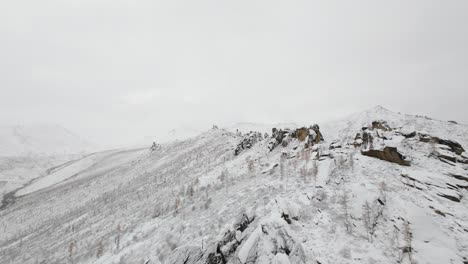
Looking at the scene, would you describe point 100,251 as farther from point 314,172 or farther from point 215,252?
point 314,172

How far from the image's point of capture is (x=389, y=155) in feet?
36.3

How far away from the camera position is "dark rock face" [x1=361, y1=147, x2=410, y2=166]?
10582mm

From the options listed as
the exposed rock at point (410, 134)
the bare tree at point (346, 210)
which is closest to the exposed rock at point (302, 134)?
the exposed rock at point (410, 134)

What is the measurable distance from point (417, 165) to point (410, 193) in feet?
9.58

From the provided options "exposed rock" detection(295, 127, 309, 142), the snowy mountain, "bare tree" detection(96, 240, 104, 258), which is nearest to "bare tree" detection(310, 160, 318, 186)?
the snowy mountain

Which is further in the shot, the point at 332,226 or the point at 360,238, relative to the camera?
the point at 332,226

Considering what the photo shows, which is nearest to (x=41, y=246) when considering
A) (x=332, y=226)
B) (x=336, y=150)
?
(x=332, y=226)

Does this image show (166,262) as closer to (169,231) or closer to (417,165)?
(169,231)

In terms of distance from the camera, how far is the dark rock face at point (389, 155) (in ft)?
34.7

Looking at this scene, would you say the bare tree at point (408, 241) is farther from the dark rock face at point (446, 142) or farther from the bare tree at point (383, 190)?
the dark rock face at point (446, 142)

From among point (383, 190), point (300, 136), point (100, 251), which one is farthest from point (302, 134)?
point (100, 251)

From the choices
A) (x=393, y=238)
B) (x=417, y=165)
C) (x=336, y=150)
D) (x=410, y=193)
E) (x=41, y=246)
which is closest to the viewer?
(x=393, y=238)

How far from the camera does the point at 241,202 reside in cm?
991

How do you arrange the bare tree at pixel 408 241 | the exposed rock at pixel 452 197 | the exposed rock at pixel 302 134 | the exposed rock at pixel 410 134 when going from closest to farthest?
the bare tree at pixel 408 241 < the exposed rock at pixel 452 197 < the exposed rock at pixel 410 134 < the exposed rock at pixel 302 134
